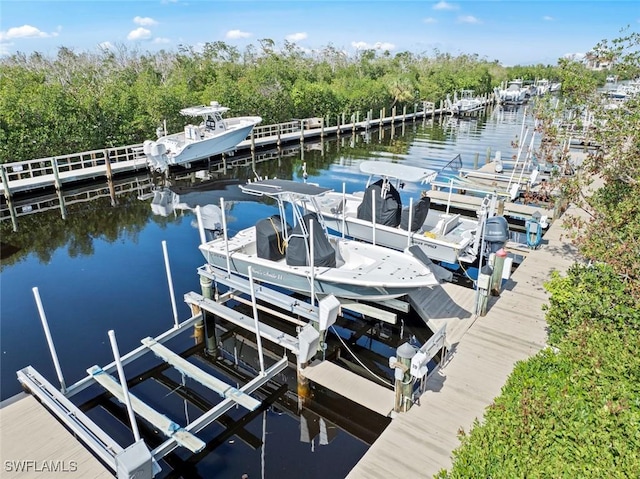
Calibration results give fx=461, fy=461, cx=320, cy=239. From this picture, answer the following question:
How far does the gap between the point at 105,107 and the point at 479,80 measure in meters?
50.2

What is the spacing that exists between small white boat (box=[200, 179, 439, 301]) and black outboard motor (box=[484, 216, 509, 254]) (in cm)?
353

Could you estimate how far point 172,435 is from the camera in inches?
250

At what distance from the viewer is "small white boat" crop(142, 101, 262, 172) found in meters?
22.6

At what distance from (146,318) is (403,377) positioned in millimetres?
6184

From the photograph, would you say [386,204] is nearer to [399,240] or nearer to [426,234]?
[399,240]

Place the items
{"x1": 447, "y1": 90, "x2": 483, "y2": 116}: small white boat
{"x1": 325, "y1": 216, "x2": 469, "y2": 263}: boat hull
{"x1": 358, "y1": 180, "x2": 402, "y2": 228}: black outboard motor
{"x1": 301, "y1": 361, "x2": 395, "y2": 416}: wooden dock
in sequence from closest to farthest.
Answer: {"x1": 301, "y1": 361, "x2": 395, "y2": 416}: wooden dock → {"x1": 325, "y1": 216, "x2": 469, "y2": 263}: boat hull → {"x1": 358, "y1": 180, "x2": 402, "y2": 228}: black outboard motor → {"x1": 447, "y1": 90, "x2": 483, "y2": 116}: small white boat

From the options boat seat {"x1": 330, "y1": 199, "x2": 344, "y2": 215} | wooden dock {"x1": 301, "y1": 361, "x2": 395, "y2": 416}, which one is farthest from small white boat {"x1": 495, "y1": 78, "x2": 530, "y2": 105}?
wooden dock {"x1": 301, "y1": 361, "x2": 395, "y2": 416}

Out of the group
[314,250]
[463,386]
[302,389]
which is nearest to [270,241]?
[314,250]

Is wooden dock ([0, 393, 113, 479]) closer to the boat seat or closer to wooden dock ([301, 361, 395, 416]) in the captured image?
wooden dock ([301, 361, 395, 416])

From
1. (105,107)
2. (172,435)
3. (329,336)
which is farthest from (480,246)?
(105,107)

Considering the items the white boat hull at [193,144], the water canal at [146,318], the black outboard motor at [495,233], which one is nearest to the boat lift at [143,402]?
the water canal at [146,318]

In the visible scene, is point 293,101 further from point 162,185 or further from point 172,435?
point 172,435

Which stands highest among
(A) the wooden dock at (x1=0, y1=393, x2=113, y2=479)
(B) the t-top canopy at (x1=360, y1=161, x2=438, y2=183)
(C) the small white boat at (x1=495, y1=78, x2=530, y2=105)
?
(C) the small white boat at (x1=495, y1=78, x2=530, y2=105)

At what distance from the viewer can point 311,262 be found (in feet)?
29.3
